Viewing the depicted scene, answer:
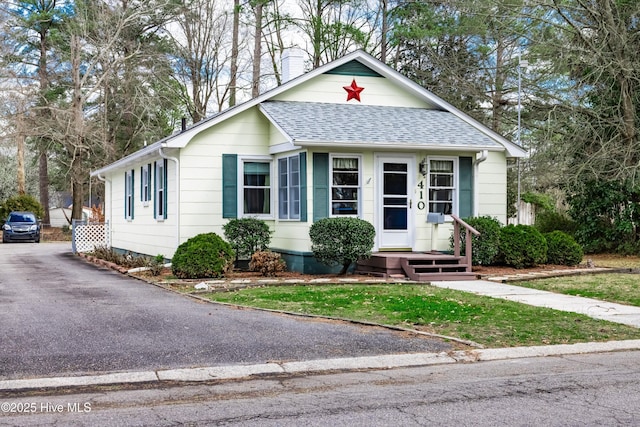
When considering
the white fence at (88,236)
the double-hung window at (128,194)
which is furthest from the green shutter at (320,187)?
the white fence at (88,236)

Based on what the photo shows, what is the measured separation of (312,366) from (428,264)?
864 centimetres

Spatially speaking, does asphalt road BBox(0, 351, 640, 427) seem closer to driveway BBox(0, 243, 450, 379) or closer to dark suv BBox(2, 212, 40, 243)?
driveway BBox(0, 243, 450, 379)

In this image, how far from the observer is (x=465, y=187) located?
17.8 m

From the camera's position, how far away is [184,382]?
23.0 feet

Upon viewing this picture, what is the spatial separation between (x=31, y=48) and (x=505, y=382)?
134ft

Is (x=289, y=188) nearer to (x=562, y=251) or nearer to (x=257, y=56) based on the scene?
(x=562, y=251)

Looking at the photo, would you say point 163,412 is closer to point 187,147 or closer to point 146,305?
point 146,305

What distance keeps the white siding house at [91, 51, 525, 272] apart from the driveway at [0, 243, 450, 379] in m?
4.85

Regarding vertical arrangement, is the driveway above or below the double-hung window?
below

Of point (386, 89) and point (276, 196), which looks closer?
point (276, 196)

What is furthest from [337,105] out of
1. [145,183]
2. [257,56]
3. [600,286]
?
[257,56]

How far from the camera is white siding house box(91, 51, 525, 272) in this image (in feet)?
54.3

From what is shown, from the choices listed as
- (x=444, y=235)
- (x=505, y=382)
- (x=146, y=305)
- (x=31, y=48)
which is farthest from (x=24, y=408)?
(x=31, y=48)

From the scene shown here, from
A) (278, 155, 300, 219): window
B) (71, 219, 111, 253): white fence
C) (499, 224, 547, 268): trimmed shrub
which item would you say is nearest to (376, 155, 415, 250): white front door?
(278, 155, 300, 219): window
